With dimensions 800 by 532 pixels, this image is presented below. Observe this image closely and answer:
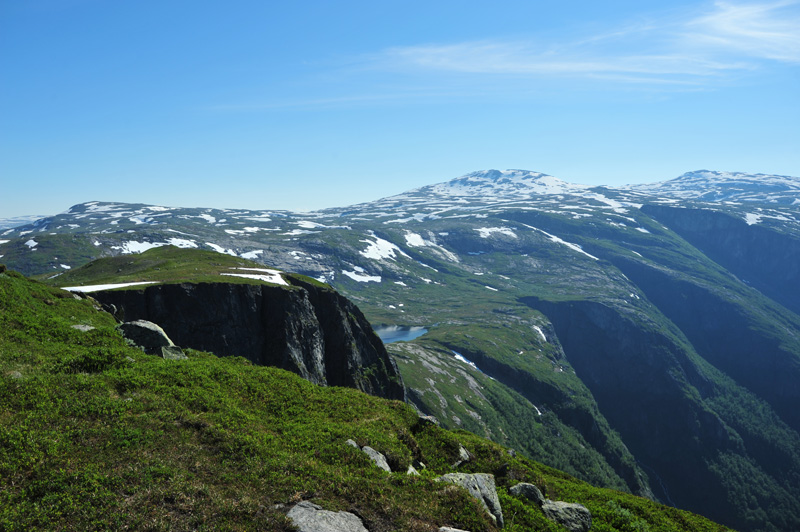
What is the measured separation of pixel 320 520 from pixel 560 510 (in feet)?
46.4

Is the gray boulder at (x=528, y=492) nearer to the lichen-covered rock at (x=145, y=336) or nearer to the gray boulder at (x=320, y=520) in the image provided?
the gray boulder at (x=320, y=520)

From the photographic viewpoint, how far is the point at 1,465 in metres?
15.2

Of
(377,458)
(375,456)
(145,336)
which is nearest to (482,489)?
(377,458)

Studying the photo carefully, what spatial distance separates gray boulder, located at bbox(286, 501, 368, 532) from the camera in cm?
1521

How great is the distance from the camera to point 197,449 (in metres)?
18.7

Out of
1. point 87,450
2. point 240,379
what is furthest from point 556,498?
point 87,450

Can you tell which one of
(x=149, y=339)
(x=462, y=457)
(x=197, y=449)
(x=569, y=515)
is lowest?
(x=569, y=515)

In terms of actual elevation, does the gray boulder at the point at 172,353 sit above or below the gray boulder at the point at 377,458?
above

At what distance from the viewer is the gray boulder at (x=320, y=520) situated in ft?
49.9

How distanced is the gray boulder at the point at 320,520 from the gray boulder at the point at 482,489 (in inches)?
226

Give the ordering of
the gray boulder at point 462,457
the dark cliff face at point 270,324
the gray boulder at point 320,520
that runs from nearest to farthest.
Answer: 1. the gray boulder at point 320,520
2. the gray boulder at point 462,457
3. the dark cliff face at point 270,324

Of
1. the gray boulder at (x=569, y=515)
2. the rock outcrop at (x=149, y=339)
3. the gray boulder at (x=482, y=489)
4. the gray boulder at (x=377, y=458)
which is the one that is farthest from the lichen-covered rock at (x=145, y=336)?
the gray boulder at (x=569, y=515)

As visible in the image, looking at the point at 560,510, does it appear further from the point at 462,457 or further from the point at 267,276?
the point at 267,276

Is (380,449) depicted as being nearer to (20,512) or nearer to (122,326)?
(20,512)
